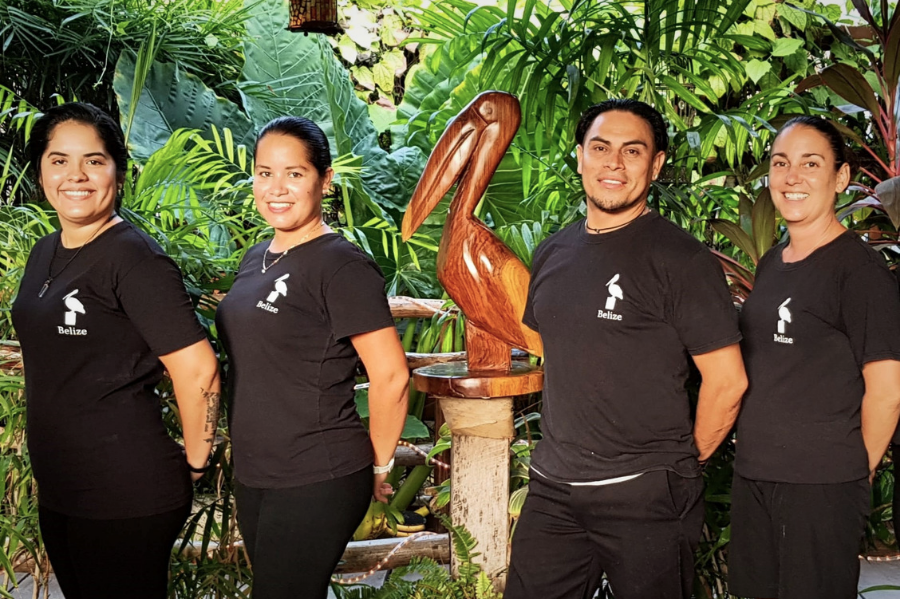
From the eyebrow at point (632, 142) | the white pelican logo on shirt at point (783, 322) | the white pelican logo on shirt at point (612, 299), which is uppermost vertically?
the eyebrow at point (632, 142)

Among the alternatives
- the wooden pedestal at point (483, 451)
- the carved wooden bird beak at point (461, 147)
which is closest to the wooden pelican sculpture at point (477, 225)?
the carved wooden bird beak at point (461, 147)

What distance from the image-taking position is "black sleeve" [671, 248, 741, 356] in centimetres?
158

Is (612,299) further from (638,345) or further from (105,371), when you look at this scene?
(105,371)

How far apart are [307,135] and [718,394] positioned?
93 centimetres

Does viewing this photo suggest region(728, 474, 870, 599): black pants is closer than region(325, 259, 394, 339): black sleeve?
No

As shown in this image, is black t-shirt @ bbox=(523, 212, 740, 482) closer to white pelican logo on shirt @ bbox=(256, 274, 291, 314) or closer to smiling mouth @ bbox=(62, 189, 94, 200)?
white pelican logo on shirt @ bbox=(256, 274, 291, 314)

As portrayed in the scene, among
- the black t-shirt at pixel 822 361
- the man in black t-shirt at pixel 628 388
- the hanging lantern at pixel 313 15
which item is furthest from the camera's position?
the hanging lantern at pixel 313 15

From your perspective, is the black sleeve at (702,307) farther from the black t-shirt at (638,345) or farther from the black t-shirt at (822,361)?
the black t-shirt at (822,361)

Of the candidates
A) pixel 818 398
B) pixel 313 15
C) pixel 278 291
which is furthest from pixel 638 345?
pixel 313 15

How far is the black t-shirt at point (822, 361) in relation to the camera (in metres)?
1.71

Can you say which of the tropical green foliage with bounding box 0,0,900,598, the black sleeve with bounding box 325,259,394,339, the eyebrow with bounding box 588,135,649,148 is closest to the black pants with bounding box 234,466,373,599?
the black sleeve with bounding box 325,259,394,339

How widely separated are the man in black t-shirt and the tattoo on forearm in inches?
25.5

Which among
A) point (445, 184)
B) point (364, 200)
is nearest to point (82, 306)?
point (445, 184)

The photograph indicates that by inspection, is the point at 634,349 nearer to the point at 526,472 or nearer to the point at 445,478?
the point at 526,472
